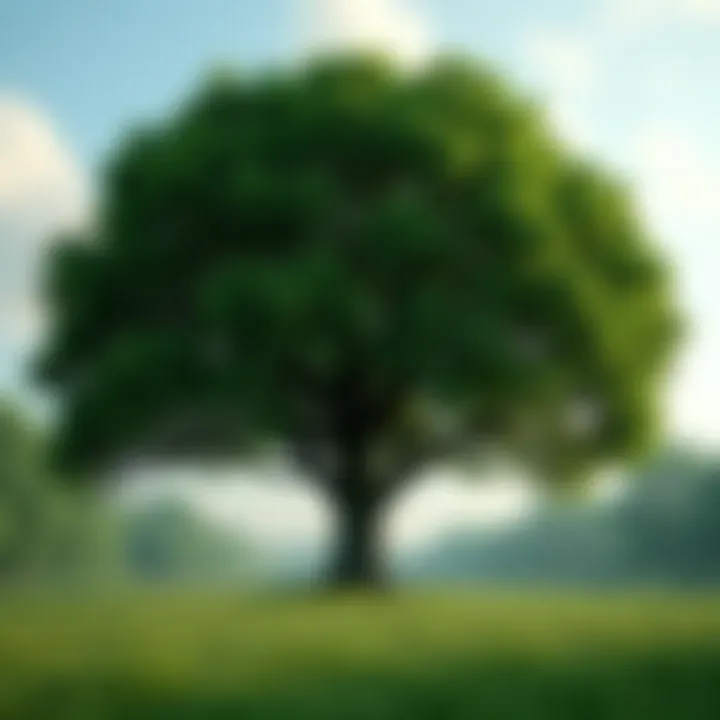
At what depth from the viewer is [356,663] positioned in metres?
6.74

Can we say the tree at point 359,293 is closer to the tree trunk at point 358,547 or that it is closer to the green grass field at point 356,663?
the tree trunk at point 358,547

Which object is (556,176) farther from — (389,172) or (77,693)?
(77,693)

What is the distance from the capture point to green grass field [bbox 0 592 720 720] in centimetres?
572

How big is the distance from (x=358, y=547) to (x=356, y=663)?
6.29 meters

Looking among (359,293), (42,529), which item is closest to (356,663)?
(359,293)

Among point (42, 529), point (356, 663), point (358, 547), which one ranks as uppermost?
point (42, 529)

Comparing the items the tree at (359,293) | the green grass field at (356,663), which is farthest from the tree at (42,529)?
the green grass field at (356,663)


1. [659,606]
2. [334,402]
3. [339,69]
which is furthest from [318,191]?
[659,606]

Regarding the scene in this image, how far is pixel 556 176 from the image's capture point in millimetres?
13078

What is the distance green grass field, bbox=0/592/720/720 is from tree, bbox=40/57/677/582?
318cm

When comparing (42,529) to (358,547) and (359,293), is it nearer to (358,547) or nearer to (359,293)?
(358,547)

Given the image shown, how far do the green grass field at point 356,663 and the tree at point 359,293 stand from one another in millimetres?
3180

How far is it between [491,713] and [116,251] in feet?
30.5

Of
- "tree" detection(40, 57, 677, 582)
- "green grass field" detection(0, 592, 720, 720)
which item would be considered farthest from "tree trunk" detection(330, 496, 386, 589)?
"green grass field" detection(0, 592, 720, 720)
